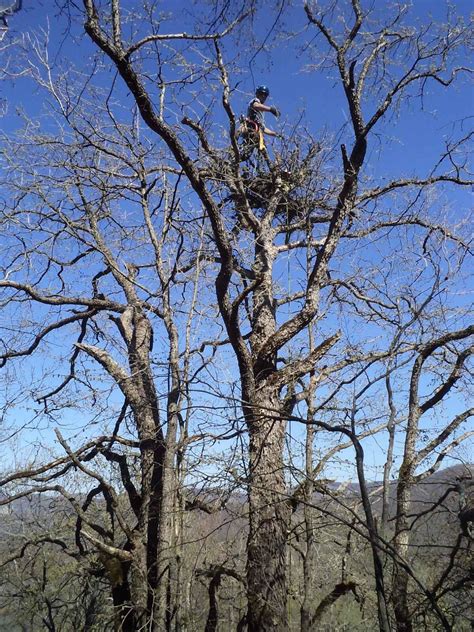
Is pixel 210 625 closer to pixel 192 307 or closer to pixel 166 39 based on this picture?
pixel 192 307

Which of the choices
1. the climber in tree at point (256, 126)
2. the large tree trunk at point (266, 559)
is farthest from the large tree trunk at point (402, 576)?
the climber in tree at point (256, 126)

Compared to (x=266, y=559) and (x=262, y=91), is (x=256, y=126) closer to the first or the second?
(x=262, y=91)

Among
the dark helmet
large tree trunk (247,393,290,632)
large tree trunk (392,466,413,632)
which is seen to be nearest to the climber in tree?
the dark helmet

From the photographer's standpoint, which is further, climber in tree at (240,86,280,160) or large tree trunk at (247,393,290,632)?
climber in tree at (240,86,280,160)

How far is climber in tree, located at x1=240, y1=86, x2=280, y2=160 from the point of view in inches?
262

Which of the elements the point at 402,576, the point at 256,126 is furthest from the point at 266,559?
the point at 256,126

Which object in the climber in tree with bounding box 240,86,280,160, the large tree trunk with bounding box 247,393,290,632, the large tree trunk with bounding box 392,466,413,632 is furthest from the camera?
the climber in tree with bounding box 240,86,280,160

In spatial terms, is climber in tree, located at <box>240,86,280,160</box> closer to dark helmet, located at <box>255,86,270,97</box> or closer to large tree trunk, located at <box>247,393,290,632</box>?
dark helmet, located at <box>255,86,270,97</box>

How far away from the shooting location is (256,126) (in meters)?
6.83

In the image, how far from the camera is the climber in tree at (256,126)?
666 cm

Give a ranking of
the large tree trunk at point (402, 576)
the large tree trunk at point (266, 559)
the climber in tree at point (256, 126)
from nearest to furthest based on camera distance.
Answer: the large tree trunk at point (402, 576) < the large tree trunk at point (266, 559) < the climber in tree at point (256, 126)

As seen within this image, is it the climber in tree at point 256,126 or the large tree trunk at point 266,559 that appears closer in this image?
the large tree trunk at point 266,559

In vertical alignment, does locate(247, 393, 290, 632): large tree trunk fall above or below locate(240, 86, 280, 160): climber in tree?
below

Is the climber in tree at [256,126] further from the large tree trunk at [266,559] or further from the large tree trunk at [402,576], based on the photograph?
the large tree trunk at [402,576]
